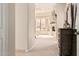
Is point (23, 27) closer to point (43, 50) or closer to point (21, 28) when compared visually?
point (21, 28)

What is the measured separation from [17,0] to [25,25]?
388 centimetres

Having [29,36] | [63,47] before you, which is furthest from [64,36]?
[29,36]

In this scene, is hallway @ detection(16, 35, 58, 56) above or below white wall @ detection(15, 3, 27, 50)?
below

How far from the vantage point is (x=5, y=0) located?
3.16ft

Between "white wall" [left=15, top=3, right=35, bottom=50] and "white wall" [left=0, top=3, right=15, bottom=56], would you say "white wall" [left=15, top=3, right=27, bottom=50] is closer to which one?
"white wall" [left=15, top=3, right=35, bottom=50]

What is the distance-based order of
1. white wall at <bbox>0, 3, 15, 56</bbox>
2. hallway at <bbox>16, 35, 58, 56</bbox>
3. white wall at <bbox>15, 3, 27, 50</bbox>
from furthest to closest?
white wall at <bbox>15, 3, 27, 50</bbox>, hallway at <bbox>16, 35, 58, 56</bbox>, white wall at <bbox>0, 3, 15, 56</bbox>

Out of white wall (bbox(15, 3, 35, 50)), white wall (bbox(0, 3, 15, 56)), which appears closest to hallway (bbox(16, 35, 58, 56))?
white wall (bbox(0, 3, 15, 56))

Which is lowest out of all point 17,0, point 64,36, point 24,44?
point 24,44

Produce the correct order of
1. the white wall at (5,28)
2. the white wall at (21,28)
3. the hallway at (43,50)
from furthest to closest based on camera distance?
1. the white wall at (21,28)
2. the hallway at (43,50)
3. the white wall at (5,28)

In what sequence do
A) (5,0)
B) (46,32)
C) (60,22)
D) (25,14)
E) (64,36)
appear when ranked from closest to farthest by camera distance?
(5,0), (64,36), (25,14), (60,22), (46,32)

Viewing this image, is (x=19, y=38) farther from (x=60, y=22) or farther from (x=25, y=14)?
(x=60, y=22)

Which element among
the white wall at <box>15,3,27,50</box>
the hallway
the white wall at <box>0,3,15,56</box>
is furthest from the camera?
the white wall at <box>15,3,27,50</box>

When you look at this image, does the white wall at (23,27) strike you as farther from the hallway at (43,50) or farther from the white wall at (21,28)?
the hallway at (43,50)

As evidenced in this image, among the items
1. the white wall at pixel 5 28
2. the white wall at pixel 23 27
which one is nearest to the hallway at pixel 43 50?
the white wall at pixel 5 28
